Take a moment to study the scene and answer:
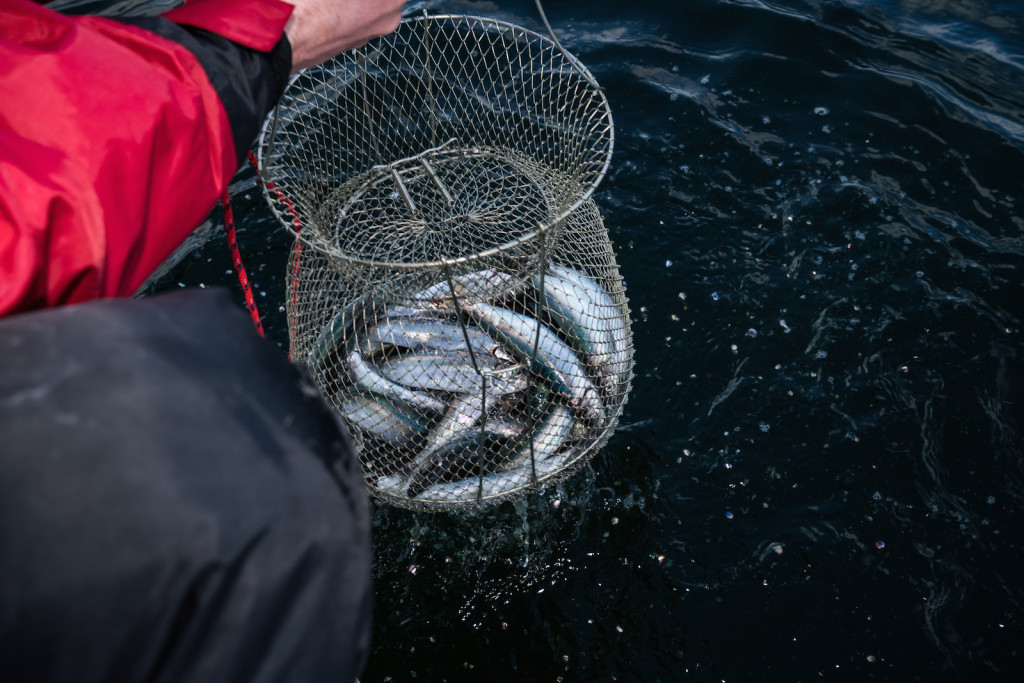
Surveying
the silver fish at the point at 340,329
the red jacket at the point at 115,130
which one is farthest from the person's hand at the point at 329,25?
the silver fish at the point at 340,329

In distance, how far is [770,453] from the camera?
3184 millimetres

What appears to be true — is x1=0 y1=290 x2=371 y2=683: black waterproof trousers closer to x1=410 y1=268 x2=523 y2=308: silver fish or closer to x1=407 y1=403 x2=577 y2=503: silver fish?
x1=410 y1=268 x2=523 y2=308: silver fish

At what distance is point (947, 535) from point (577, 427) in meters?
1.57

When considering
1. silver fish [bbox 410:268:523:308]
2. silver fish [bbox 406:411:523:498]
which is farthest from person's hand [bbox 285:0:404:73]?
silver fish [bbox 406:411:523:498]

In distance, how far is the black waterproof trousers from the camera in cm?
72

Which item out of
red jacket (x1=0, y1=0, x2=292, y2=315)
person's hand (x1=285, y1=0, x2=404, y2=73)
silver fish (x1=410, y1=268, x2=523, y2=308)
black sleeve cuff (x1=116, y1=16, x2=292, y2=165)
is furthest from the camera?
silver fish (x1=410, y1=268, x2=523, y2=308)

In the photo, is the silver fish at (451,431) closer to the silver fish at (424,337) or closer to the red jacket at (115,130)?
the silver fish at (424,337)

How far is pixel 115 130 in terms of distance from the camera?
119cm

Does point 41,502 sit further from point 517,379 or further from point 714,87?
point 714,87

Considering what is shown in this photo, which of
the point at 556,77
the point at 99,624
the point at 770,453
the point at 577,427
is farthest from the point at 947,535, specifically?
the point at 556,77

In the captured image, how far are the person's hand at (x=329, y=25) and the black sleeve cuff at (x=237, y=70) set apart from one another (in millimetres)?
108

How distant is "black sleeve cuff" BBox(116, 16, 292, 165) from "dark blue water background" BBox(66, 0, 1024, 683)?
201 centimetres

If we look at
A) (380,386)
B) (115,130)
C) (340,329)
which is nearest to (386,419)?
(380,386)

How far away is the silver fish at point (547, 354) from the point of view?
2.50m
